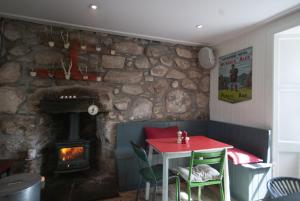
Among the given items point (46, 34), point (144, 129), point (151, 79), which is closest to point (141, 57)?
point (151, 79)

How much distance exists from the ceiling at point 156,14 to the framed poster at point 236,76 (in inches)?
15.6

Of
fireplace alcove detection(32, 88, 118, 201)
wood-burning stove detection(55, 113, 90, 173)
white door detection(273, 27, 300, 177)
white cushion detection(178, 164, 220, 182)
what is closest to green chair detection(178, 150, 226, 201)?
white cushion detection(178, 164, 220, 182)

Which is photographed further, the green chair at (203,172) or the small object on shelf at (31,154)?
the small object on shelf at (31,154)

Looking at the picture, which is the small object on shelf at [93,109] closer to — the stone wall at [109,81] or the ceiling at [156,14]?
the stone wall at [109,81]

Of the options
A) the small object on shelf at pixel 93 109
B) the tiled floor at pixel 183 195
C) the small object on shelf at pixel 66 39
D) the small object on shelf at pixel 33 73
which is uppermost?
the small object on shelf at pixel 66 39

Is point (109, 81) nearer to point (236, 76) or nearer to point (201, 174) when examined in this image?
point (201, 174)

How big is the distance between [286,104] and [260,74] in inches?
20.5

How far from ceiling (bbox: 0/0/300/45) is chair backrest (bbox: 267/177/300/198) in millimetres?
1808

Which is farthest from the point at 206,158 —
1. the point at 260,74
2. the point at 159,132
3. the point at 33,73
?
the point at 33,73

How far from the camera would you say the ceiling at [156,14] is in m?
2.06

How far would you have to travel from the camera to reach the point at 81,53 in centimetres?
283

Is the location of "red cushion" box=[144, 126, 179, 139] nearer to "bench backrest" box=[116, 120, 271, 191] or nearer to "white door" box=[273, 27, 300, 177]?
"bench backrest" box=[116, 120, 271, 191]

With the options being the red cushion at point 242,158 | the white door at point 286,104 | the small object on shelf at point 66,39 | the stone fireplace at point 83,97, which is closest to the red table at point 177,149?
the red cushion at point 242,158

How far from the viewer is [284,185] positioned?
1.56 metres
